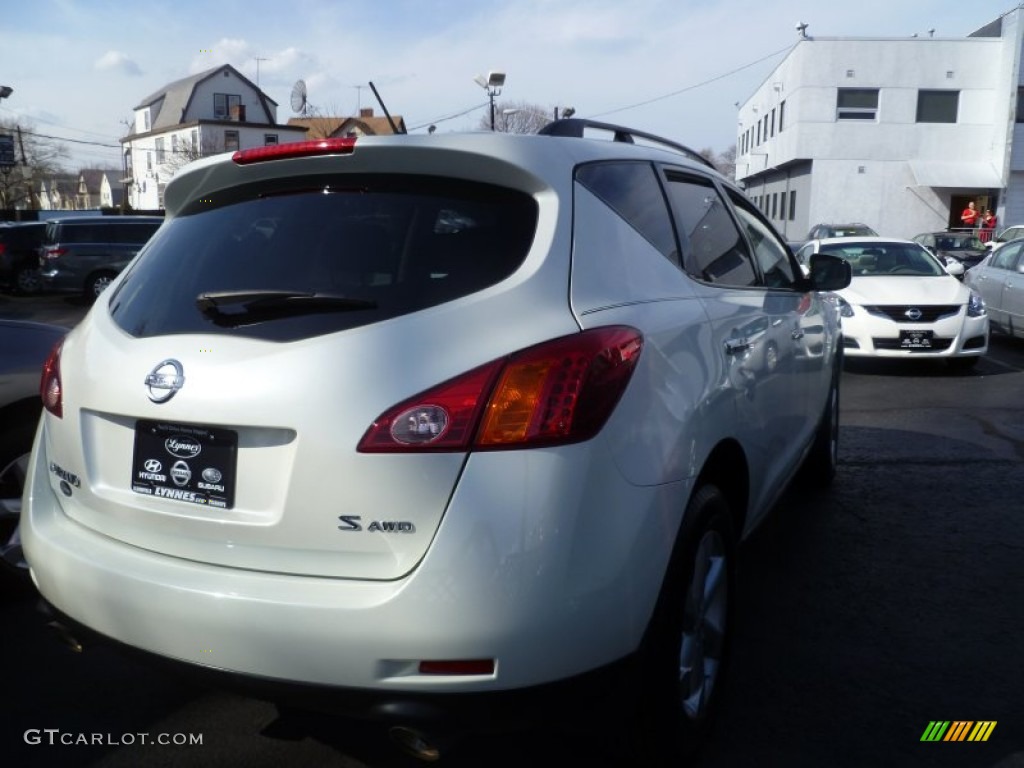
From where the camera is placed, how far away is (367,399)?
208cm

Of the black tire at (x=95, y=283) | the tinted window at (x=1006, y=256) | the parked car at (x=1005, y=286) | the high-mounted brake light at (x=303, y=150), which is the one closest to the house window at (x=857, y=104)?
the parked car at (x=1005, y=286)

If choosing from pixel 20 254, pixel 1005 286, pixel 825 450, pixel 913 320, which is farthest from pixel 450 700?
pixel 20 254

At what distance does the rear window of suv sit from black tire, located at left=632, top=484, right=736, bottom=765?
88cm

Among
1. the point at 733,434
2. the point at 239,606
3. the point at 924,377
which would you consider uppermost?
the point at 733,434

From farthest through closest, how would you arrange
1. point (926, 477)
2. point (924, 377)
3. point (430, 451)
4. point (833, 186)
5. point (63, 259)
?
point (833, 186)
point (63, 259)
point (924, 377)
point (926, 477)
point (430, 451)

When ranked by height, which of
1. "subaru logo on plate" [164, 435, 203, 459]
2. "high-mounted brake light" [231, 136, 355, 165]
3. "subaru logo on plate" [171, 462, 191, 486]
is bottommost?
"subaru logo on plate" [171, 462, 191, 486]

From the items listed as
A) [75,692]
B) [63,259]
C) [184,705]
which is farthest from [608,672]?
[63,259]

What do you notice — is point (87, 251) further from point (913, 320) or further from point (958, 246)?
point (958, 246)

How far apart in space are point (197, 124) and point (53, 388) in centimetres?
6852

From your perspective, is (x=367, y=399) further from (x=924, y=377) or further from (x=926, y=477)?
(x=924, y=377)

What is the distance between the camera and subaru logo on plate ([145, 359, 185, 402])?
2262 mm

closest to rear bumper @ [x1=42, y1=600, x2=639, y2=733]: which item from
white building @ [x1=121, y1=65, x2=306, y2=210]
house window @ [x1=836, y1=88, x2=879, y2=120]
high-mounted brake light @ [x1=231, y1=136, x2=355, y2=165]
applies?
high-mounted brake light @ [x1=231, y1=136, x2=355, y2=165]

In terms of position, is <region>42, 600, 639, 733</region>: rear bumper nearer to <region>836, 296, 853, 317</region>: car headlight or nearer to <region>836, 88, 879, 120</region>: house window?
<region>836, 296, 853, 317</region>: car headlight

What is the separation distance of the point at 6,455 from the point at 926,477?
497 cm
